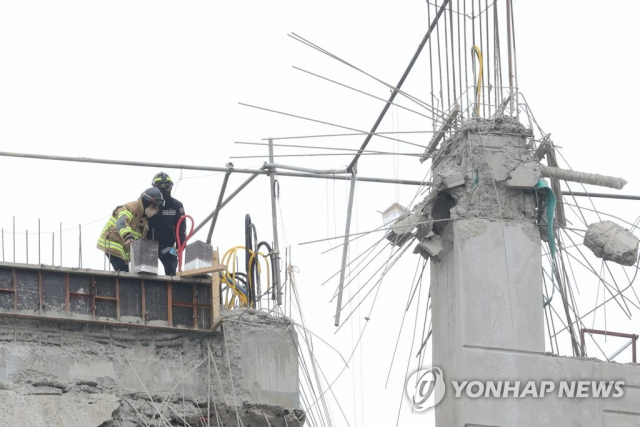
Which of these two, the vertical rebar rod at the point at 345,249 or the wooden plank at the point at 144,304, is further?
the vertical rebar rod at the point at 345,249

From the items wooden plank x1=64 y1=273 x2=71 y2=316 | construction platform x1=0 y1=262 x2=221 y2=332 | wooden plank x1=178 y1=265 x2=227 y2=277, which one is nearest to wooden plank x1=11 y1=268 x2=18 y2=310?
construction platform x1=0 y1=262 x2=221 y2=332

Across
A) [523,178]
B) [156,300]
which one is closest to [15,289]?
[156,300]

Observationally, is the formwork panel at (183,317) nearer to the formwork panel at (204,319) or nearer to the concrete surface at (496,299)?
the formwork panel at (204,319)

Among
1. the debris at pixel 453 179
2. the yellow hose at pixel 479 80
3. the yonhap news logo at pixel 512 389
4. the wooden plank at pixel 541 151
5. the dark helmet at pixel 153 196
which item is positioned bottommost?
the yonhap news logo at pixel 512 389

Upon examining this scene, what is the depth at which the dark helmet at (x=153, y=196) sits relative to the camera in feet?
74.9

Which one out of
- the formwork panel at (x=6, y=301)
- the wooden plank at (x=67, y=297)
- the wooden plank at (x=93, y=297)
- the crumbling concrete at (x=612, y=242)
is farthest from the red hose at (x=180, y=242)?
the crumbling concrete at (x=612, y=242)

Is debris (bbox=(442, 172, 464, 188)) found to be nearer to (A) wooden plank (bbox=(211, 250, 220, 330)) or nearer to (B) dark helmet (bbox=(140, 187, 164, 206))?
(A) wooden plank (bbox=(211, 250, 220, 330))

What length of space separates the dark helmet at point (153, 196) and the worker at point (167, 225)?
0.94 feet

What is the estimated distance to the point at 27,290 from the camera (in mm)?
20891

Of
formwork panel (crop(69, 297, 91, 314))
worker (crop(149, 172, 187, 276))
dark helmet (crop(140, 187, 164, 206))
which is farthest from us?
worker (crop(149, 172, 187, 276))

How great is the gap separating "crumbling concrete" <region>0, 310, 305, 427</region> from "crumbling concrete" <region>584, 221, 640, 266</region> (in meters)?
4.49

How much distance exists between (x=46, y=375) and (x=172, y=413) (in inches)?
71.2

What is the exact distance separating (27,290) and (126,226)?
2.23 m

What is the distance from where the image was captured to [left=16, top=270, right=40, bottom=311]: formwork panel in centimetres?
2078
